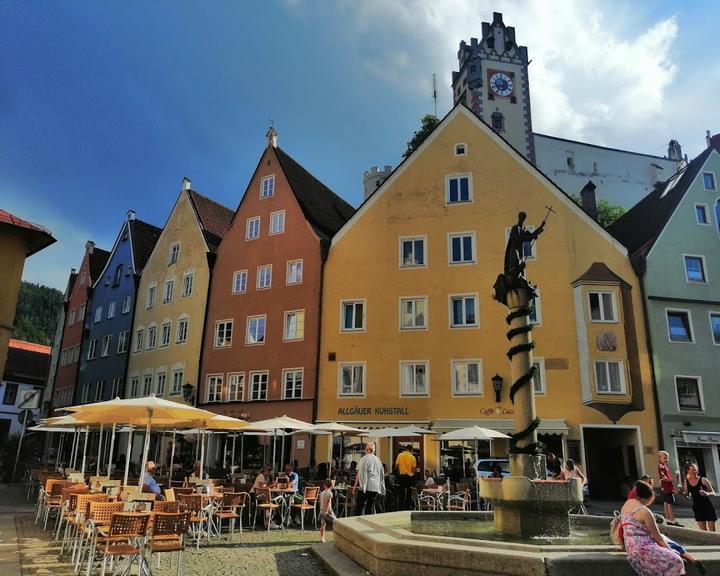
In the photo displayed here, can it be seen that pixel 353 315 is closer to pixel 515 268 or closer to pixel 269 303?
pixel 269 303

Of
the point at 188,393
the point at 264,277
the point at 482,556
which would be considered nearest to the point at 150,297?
the point at 188,393

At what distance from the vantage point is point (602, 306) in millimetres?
25359

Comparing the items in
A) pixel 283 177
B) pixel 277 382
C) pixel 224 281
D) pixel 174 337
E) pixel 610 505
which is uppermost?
pixel 283 177

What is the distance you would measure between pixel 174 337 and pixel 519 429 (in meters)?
28.2

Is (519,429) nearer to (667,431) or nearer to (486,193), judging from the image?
(667,431)

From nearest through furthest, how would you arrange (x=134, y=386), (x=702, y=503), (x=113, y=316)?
(x=702, y=503)
(x=134, y=386)
(x=113, y=316)

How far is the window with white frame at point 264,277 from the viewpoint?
1246 inches

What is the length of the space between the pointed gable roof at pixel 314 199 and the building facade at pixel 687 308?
16.0m

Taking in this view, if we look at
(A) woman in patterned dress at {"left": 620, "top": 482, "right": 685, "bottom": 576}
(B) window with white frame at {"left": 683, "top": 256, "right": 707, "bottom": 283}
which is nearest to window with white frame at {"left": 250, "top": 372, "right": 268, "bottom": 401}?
(B) window with white frame at {"left": 683, "top": 256, "right": 707, "bottom": 283}

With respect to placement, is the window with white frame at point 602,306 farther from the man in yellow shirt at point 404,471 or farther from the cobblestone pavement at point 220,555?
the cobblestone pavement at point 220,555

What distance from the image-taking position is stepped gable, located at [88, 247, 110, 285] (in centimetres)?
4841

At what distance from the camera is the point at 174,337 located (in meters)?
35.3

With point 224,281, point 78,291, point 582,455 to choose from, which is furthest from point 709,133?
point 78,291

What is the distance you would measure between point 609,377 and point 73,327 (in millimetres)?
41327
